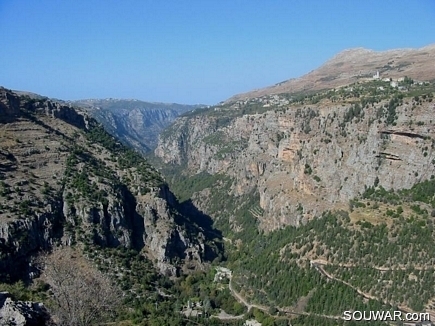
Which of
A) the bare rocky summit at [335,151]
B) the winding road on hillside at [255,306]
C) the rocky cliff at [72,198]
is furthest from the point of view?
the bare rocky summit at [335,151]

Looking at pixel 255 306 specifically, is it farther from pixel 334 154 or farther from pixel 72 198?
pixel 72 198

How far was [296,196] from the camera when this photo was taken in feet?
325

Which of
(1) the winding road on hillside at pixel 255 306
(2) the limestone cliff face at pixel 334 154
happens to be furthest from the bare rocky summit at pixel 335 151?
(1) the winding road on hillside at pixel 255 306

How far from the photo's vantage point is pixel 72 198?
84.6m

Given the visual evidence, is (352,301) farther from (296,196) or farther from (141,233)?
(141,233)

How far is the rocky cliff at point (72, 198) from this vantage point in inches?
2958

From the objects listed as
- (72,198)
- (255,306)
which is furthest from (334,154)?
(72,198)

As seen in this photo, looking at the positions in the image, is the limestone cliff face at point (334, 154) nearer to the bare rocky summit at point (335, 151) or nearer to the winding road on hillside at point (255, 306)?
the bare rocky summit at point (335, 151)

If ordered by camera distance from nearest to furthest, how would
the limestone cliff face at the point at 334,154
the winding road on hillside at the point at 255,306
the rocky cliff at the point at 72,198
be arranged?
the winding road on hillside at the point at 255,306 < the rocky cliff at the point at 72,198 < the limestone cliff face at the point at 334,154

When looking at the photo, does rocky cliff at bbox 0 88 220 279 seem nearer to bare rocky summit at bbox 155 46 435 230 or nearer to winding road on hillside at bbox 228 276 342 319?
winding road on hillside at bbox 228 276 342 319

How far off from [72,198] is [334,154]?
161ft

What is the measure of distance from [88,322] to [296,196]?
72.5 meters

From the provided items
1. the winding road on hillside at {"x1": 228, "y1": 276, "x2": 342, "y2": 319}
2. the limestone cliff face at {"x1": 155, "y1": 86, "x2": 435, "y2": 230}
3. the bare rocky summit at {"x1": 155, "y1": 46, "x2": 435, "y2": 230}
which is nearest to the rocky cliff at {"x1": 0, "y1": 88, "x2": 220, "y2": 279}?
the winding road on hillside at {"x1": 228, "y1": 276, "x2": 342, "y2": 319}

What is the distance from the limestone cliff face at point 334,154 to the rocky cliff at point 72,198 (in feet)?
71.9
